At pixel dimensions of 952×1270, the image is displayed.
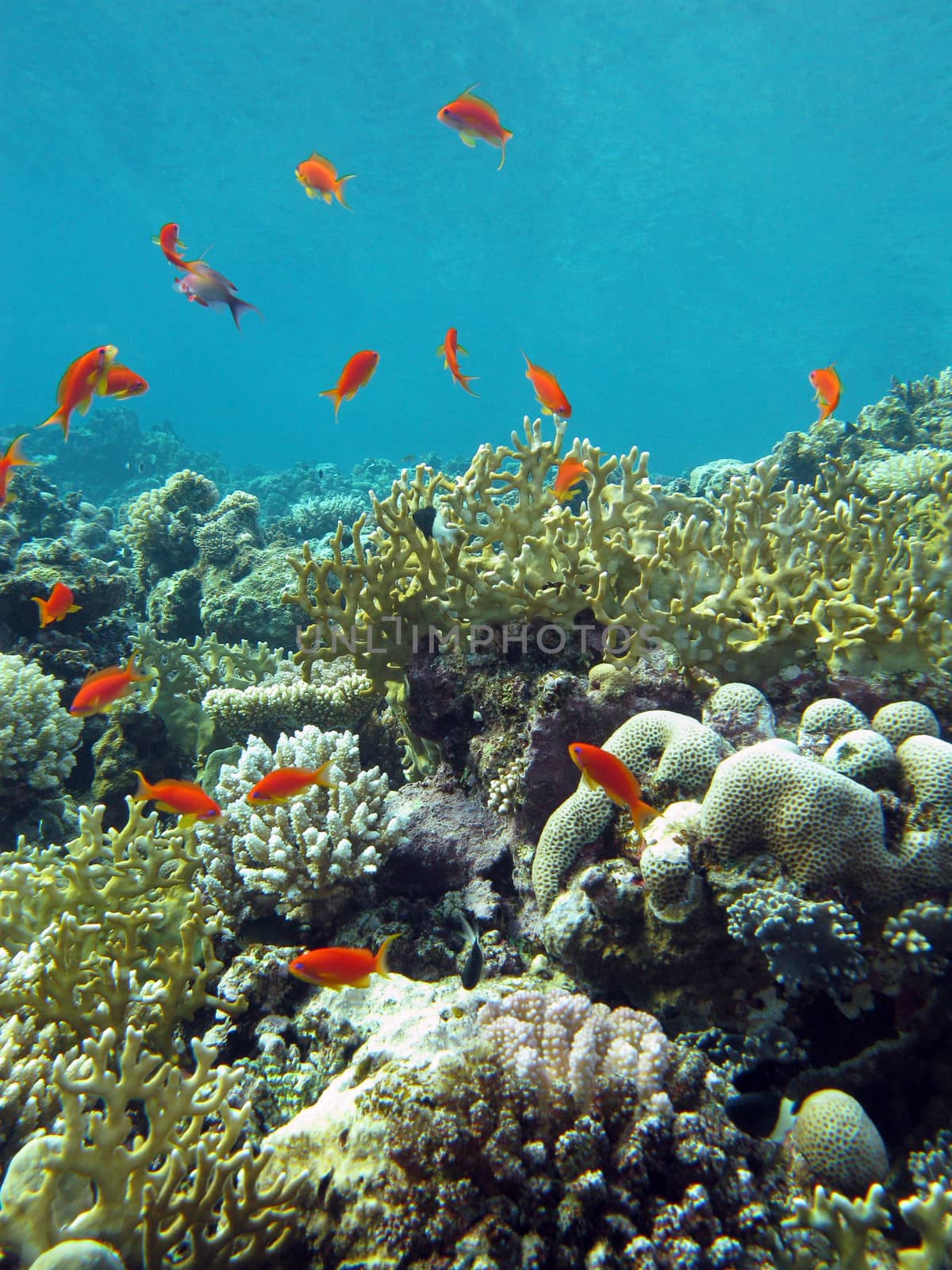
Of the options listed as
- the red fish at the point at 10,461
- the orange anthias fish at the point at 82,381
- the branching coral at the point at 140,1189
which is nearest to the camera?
the branching coral at the point at 140,1189

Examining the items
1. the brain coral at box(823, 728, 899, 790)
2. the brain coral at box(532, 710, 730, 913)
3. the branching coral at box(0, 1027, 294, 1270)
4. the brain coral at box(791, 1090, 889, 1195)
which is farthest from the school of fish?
the brain coral at box(791, 1090, 889, 1195)

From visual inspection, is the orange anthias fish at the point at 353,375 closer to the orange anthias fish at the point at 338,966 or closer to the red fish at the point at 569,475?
the red fish at the point at 569,475

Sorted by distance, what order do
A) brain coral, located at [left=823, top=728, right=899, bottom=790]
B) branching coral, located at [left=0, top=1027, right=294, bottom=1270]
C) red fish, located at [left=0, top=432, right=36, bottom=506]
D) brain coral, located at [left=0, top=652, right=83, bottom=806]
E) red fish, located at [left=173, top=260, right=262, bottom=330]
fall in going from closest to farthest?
branching coral, located at [left=0, top=1027, right=294, bottom=1270] < brain coral, located at [left=823, top=728, right=899, bottom=790] < red fish, located at [left=0, top=432, right=36, bottom=506] < red fish, located at [left=173, top=260, right=262, bottom=330] < brain coral, located at [left=0, top=652, right=83, bottom=806]

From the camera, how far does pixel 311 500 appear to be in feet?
55.7

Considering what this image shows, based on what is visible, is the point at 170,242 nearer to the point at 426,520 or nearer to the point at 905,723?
the point at 426,520

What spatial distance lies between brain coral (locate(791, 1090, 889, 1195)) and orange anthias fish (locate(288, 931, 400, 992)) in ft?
5.11

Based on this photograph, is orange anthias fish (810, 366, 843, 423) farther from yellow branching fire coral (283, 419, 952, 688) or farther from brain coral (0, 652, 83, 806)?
brain coral (0, 652, 83, 806)

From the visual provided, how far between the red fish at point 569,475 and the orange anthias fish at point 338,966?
2.77m

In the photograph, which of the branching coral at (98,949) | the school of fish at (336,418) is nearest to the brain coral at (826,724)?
the school of fish at (336,418)

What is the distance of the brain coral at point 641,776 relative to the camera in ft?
9.01

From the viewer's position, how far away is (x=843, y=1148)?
1.93 m

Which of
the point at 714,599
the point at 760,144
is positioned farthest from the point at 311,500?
the point at 760,144

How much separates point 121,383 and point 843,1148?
5.90 m

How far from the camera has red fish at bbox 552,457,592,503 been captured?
3781 millimetres
